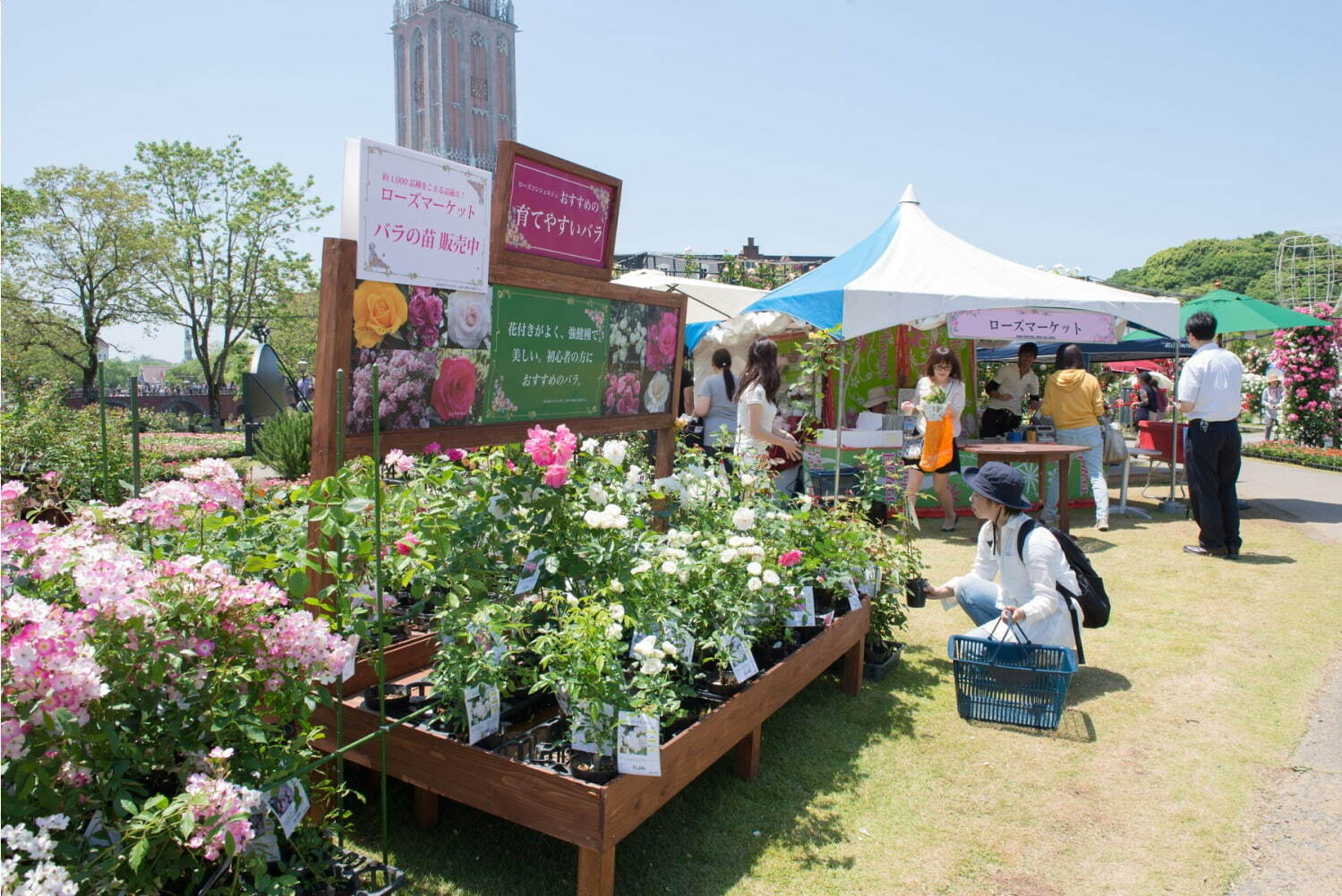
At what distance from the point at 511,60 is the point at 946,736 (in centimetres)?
8848

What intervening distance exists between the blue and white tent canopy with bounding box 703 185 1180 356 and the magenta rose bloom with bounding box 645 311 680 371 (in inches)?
92.7

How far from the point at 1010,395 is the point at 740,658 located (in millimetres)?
8219

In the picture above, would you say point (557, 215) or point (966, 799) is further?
point (557, 215)

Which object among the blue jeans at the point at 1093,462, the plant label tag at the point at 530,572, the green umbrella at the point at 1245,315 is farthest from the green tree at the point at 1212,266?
the plant label tag at the point at 530,572

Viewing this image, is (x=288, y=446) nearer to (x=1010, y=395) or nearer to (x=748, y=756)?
(x=748, y=756)

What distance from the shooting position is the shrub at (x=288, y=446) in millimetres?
9219

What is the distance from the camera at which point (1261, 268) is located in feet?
209

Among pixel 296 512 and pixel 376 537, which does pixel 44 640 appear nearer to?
pixel 376 537

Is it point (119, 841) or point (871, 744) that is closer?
point (119, 841)

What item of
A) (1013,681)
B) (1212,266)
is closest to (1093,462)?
(1013,681)

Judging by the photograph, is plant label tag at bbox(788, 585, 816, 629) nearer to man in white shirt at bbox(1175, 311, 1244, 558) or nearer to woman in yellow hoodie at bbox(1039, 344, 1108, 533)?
man in white shirt at bbox(1175, 311, 1244, 558)

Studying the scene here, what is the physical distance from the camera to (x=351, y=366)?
8.71 feet

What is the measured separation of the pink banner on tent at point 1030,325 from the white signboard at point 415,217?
4862 mm

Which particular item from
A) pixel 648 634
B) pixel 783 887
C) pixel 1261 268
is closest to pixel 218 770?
pixel 648 634
